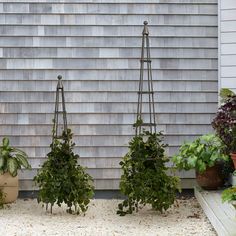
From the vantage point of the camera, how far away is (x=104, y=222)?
16.4ft

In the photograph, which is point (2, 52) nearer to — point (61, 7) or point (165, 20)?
point (61, 7)

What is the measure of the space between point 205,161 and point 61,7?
8.08 ft

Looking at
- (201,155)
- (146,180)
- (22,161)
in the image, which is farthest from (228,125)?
(22,161)

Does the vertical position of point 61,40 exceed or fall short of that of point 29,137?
it exceeds it

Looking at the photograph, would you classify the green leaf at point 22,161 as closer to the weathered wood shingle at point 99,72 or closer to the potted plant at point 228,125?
the weathered wood shingle at point 99,72

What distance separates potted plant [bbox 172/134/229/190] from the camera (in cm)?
539

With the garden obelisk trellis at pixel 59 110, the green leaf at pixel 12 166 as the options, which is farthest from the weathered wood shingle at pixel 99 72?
the green leaf at pixel 12 166

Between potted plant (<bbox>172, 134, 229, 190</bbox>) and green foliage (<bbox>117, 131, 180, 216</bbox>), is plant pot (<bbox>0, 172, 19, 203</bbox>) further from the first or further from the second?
potted plant (<bbox>172, 134, 229, 190</bbox>)

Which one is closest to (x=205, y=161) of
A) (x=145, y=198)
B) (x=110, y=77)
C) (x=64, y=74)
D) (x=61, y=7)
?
(x=145, y=198)

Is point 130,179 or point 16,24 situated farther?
point 16,24

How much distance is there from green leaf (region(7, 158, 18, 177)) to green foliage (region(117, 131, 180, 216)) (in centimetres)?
122

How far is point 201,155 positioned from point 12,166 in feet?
6.69

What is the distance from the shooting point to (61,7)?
599 centimetres

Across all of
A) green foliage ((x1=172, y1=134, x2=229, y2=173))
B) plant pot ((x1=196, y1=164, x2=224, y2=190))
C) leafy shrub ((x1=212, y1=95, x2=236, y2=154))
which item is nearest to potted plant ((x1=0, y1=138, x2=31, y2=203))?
green foliage ((x1=172, y1=134, x2=229, y2=173))
